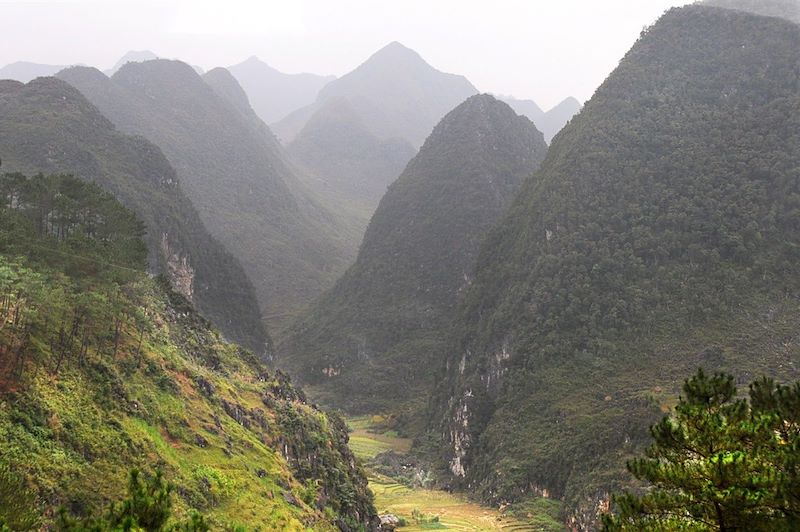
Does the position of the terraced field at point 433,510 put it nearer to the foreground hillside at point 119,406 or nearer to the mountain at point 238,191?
the foreground hillside at point 119,406

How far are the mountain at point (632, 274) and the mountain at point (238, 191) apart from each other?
7071 centimetres

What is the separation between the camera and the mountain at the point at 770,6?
12625cm

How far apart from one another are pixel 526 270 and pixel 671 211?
19501mm

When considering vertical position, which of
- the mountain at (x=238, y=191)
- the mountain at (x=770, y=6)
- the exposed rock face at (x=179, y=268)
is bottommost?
the exposed rock face at (x=179, y=268)

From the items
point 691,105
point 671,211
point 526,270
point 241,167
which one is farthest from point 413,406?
point 241,167

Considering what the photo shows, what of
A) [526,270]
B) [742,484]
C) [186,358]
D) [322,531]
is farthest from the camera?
[526,270]

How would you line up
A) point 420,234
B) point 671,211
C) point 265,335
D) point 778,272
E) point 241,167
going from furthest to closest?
point 241,167 → point 420,234 → point 265,335 → point 671,211 → point 778,272

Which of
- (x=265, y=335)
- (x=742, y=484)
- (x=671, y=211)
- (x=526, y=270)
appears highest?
(x=671, y=211)

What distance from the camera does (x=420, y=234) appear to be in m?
129

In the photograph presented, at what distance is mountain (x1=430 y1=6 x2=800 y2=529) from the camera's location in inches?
2000

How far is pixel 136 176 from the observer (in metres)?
92.8

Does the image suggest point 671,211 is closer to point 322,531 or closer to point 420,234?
point 322,531

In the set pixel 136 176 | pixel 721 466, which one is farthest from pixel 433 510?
pixel 136 176

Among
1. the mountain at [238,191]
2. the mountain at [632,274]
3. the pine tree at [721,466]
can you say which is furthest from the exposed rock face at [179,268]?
the pine tree at [721,466]
